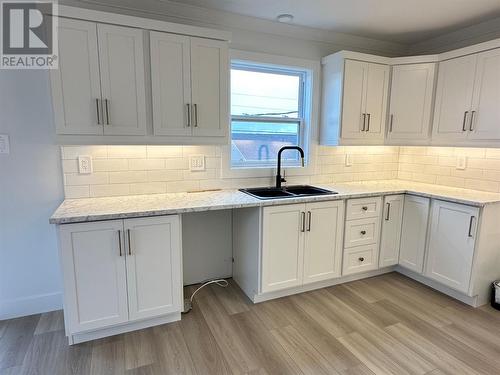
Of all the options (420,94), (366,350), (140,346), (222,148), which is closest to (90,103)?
(222,148)

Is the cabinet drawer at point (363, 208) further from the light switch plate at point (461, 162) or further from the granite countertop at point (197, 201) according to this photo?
the light switch plate at point (461, 162)

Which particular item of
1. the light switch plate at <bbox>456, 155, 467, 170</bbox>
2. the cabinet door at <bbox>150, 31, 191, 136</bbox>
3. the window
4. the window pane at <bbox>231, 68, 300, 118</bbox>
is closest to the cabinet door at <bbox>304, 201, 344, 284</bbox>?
the window

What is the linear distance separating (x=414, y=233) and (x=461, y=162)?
34.5 inches

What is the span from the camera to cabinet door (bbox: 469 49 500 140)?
8.02 ft

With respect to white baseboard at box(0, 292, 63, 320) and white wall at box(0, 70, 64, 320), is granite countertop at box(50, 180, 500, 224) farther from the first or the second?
white baseboard at box(0, 292, 63, 320)

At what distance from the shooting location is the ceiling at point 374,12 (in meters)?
2.37

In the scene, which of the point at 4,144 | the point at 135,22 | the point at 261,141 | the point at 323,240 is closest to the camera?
the point at 135,22

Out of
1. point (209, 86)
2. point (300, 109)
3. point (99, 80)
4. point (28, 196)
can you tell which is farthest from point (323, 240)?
point (28, 196)

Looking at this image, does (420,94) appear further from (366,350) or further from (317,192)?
(366,350)

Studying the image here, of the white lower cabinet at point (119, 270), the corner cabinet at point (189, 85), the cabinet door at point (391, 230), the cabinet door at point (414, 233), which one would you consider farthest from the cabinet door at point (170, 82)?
the cabinet door at point (414, 233)

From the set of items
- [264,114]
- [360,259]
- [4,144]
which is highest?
[264,114]

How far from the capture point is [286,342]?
6.75 feet

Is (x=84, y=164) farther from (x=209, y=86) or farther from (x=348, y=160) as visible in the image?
(x=348, y=160)

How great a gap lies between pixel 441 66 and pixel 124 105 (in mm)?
2834
